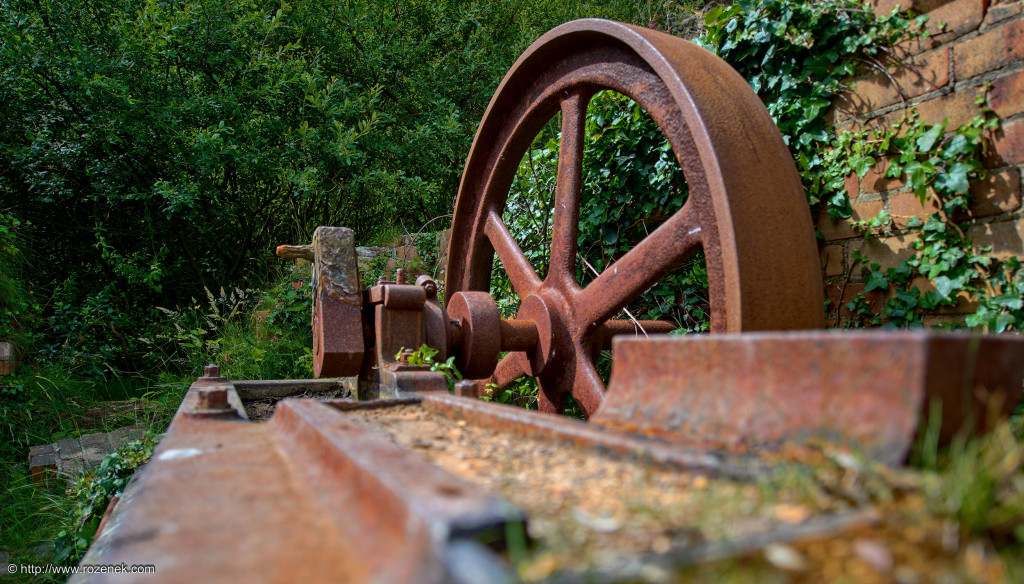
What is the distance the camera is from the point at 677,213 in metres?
2.14

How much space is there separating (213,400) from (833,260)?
7.38 ft

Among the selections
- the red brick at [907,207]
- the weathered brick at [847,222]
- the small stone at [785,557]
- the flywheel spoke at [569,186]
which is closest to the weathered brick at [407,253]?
the flywheel spoke at [569,186]

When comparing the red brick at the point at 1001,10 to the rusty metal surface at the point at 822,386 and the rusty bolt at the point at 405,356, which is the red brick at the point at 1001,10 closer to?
the rusty metal surface at the point at 822,386

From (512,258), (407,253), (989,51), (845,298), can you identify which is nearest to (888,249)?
(845,298)

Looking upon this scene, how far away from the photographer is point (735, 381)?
101 cm

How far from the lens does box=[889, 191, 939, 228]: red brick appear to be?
2.05m

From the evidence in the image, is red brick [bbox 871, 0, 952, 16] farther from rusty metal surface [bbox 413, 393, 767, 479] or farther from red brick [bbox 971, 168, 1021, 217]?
rusty metal surface [bbox 413, 393, 767, 479]

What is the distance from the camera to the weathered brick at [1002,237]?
72.6 inches

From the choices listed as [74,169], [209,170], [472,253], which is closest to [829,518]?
[472,253]

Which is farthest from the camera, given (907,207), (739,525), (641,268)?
(641,268)

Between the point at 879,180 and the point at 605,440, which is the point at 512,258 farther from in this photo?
the point at 605,440

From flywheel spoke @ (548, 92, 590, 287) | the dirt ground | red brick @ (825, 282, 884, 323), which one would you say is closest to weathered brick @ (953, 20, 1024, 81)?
red brick @ (825, 282, 884, 323)

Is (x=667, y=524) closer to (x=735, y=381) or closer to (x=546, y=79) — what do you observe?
(x=735, y=381)

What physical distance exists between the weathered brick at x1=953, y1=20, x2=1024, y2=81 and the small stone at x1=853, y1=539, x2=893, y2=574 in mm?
1984
